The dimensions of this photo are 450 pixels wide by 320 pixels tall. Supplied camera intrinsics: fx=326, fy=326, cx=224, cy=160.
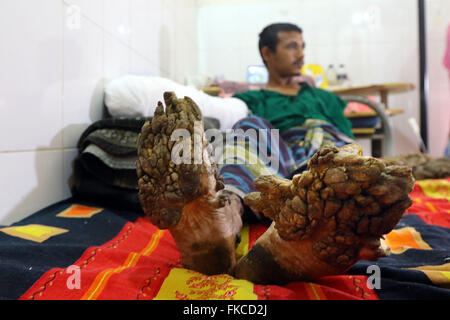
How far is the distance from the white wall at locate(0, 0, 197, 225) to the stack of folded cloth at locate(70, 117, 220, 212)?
0.06 m

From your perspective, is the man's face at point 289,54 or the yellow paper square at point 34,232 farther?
the man's face at point 289,54

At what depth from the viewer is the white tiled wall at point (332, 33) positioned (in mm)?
2395

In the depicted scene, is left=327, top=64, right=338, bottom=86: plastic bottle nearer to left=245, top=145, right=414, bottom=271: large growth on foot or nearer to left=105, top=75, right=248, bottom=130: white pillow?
left=105, top=75, right=248, bottom=130: white pillow

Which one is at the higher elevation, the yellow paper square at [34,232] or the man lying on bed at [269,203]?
the man lying on bed at [269,203]

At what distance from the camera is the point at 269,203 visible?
382 millimetres

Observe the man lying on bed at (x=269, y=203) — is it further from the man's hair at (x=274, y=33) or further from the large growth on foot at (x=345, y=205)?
the man's hair at (x=274, y=33)

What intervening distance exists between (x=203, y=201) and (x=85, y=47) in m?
0.66

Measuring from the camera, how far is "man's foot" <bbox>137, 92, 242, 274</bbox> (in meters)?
0.39

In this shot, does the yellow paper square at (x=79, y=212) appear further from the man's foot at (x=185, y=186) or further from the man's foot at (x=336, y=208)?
the man's foot at (x=336, y=208)

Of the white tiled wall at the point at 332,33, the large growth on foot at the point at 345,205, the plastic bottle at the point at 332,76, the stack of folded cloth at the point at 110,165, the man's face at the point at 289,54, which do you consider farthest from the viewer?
the white tiled wall at the point at 332,33

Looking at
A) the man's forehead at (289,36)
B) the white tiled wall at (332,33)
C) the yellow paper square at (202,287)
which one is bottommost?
the yellow paper square at (202,287)

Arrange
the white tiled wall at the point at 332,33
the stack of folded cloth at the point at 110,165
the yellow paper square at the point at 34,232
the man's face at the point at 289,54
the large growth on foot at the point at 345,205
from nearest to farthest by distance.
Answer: the large growth on foot at the point at 345,205 → the yellow paper square at the point at 34,232 → the stack of folded cloth at the point at 110,165 → the man's face at the point at 289,54 → the white tiled wall at the point at 332,33

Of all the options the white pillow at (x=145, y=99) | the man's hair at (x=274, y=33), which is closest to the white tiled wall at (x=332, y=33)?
the man's hair at (x=274, y=33)

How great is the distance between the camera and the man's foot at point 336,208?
1.00 feet
